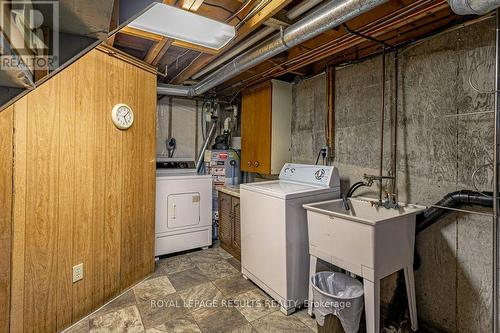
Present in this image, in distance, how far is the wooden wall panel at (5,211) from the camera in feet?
5.41

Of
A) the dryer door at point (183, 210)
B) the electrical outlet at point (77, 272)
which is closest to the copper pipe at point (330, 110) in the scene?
the dryer door at point (183, 210)

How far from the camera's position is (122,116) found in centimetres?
239

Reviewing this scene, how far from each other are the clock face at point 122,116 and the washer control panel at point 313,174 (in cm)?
168

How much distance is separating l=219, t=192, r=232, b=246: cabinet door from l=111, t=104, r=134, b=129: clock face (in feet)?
5.08

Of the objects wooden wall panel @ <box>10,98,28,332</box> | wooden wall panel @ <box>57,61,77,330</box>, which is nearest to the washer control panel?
wooden wall panel @ <box>57,61,77,330</box>

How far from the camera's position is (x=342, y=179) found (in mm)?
2641

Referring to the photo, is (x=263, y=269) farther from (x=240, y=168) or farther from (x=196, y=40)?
(x=196, y=40)

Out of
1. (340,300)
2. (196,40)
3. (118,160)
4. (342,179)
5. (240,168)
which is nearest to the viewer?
(340,300)

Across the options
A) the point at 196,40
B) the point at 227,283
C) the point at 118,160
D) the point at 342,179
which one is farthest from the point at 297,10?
the point at 227,283

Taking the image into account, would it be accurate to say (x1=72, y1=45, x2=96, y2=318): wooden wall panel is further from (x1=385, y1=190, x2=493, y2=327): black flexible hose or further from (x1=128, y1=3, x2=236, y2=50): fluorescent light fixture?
(x1=385, y1=190, x2=493, y2=327): black flexible hose

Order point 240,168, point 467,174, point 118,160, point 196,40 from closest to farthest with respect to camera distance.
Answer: point 467,174 < point 196,40 < point 118,160 < point 240,168

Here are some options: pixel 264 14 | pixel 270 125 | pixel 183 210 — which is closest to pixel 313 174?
pixel 270 125

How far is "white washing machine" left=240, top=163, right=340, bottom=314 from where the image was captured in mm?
2170

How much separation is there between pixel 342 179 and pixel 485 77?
1.33 meters
